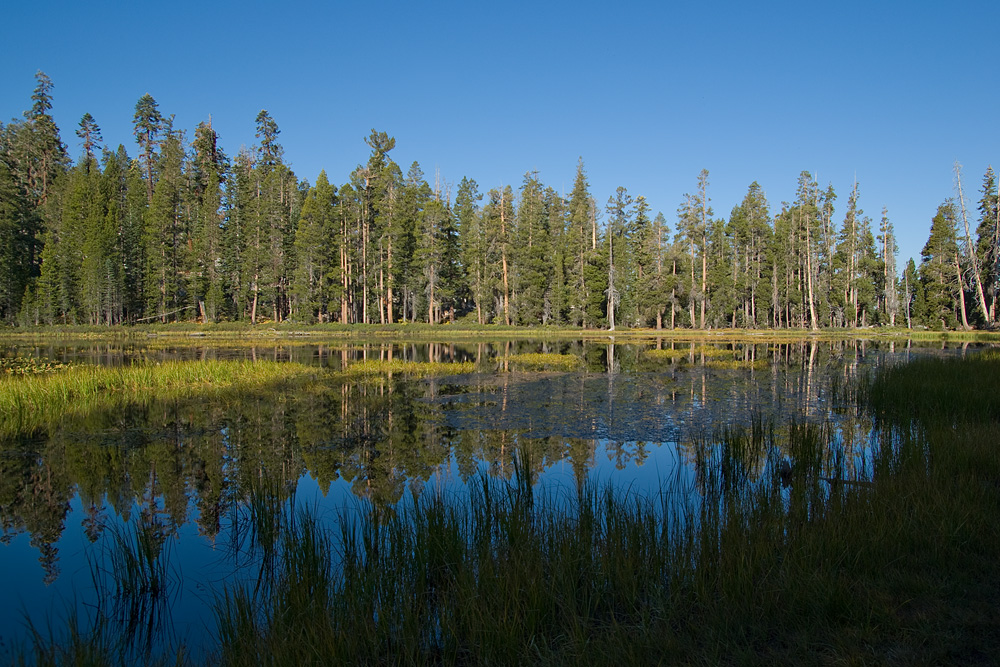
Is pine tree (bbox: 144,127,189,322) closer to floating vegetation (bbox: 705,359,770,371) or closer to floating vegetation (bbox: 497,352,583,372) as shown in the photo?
floating vegetation (bbox: 497,352,583,372)

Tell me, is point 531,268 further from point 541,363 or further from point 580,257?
point 541,363

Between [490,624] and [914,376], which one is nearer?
[490,624]

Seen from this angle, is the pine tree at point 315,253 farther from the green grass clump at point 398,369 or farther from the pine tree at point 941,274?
the pine tree at point 941,274

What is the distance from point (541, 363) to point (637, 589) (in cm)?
2181

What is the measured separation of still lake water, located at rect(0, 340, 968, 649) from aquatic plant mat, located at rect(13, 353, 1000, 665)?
1.03 meters

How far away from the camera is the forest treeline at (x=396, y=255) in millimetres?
57312

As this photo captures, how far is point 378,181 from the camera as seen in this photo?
2452 inches

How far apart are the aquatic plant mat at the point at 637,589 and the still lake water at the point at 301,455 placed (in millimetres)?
1027

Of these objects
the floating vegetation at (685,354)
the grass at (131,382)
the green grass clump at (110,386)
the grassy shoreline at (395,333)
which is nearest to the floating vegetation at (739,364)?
the floating vegetation at (685,354)

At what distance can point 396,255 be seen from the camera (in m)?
61.6

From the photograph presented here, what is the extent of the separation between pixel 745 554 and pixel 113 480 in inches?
353

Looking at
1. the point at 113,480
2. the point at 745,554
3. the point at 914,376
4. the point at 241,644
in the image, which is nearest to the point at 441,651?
the point at 241,644

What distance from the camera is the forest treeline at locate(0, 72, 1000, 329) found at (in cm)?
5731

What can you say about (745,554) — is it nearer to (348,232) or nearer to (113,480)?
(113,480)
